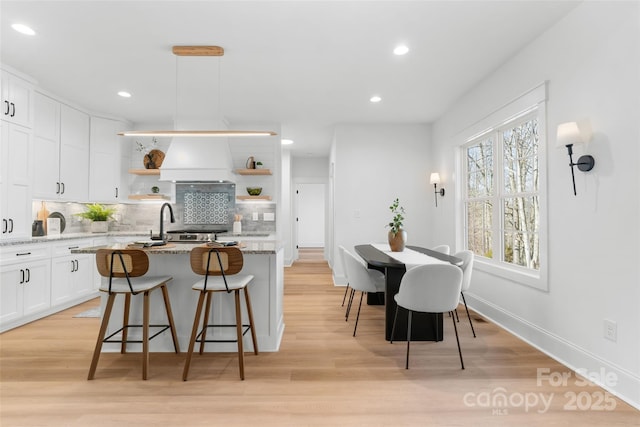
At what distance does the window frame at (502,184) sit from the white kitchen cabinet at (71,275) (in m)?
4.89

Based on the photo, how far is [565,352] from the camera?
8.48 feet

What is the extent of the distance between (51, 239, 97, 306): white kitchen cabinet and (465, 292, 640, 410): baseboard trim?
4.88 meters

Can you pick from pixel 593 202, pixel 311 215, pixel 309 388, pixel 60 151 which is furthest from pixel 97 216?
pixel 311 215

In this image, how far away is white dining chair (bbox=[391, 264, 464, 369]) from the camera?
2545 millimetres

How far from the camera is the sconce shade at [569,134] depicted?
2346 mm

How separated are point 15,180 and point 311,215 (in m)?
9.10

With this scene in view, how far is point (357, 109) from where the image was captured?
4.81 m

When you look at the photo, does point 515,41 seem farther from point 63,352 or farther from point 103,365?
point 63,352

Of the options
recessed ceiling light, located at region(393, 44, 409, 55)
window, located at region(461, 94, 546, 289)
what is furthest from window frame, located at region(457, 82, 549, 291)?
recessed ceiling light, located at region(393, 44, 409, 55)

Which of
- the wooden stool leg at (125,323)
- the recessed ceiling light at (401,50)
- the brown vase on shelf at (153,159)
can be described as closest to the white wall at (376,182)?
the recessed ceiling light at (401,50)

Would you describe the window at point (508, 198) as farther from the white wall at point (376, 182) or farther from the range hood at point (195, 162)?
the range hood at point (195, 162)

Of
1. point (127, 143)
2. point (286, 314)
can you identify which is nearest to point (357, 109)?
point (286, 314)

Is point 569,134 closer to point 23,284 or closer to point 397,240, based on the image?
point 397,240

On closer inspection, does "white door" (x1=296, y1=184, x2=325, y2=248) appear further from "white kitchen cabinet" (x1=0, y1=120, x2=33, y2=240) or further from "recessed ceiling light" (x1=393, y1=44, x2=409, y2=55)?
"recessed ceiling light" (x1=393, y1=44, x2=409, y2=55)
